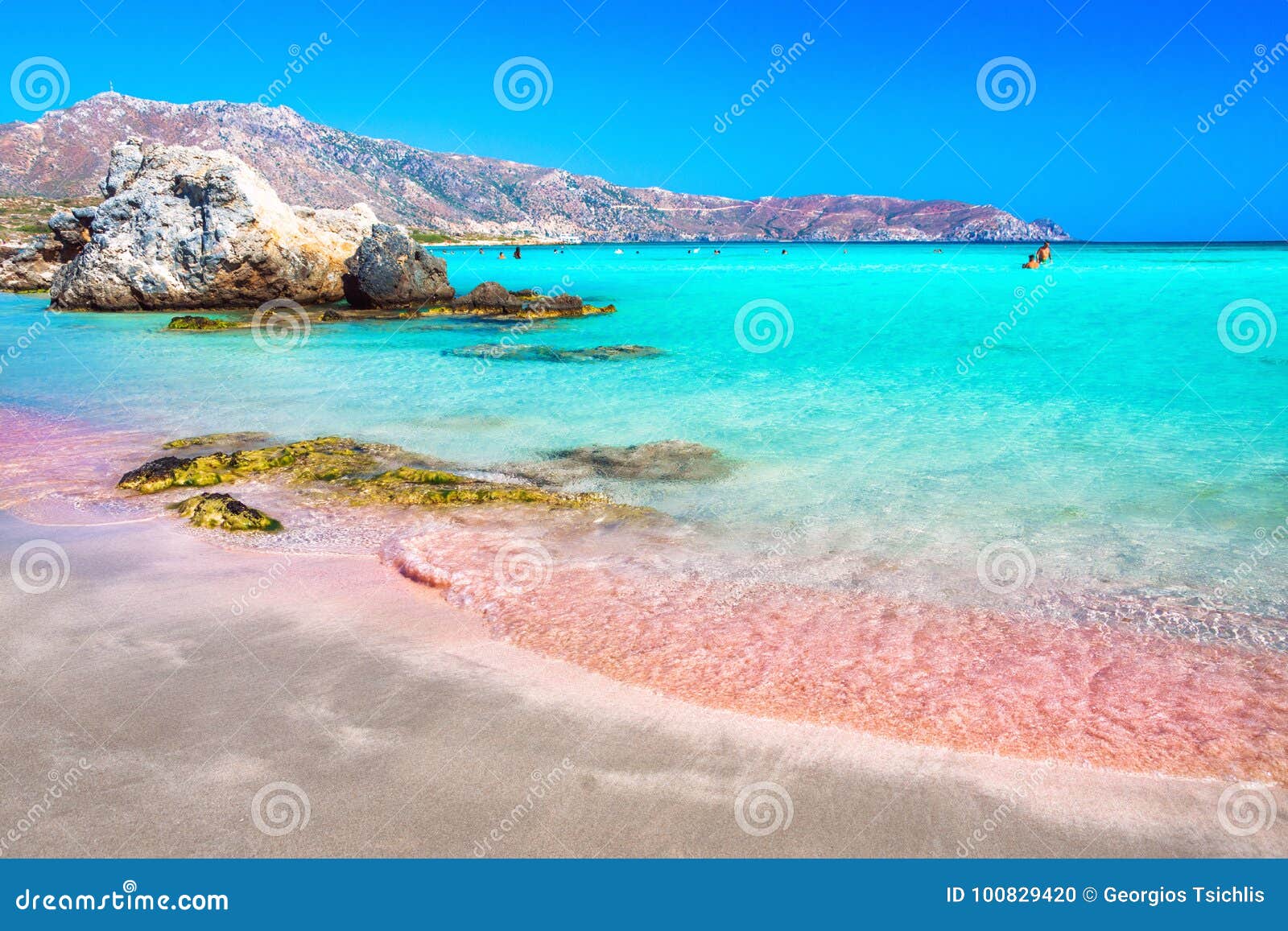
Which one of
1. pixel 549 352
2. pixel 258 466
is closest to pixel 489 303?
pixel 549 352

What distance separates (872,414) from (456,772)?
13281mm

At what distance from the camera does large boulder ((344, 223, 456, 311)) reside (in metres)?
35.2

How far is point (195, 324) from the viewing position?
30391 millimetres

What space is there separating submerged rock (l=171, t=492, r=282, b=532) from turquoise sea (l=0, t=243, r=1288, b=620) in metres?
3.74

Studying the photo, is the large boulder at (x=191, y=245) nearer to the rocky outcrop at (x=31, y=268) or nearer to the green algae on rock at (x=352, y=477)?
the rocky outcrop at (x=31, y=268)

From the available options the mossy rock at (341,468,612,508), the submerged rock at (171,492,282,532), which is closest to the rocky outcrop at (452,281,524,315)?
the mossy rock at (341,468,612,508)

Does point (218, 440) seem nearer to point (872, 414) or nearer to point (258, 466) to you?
point (258, 466)

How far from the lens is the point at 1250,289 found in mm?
47344

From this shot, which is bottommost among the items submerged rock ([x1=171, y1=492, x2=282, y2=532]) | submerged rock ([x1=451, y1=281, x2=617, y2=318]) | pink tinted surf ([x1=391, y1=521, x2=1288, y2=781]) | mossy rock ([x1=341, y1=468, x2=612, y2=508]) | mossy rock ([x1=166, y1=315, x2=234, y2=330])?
pink tinted surf ([x1=391, y1=521, x2=1288, y2=781])

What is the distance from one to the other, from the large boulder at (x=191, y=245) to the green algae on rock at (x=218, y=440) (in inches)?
958

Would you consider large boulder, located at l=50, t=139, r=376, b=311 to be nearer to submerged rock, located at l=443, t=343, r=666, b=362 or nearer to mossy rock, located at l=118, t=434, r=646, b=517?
submerged rock, located at l=443, t=343, r=666, b=362

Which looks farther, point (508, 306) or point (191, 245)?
A: point (508, 306)

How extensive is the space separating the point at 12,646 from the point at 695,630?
17.1 ft

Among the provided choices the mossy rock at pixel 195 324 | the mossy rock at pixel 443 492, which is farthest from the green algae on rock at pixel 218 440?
the mossy rock at pixel 195 324
